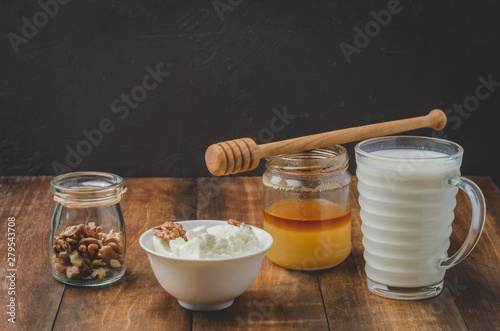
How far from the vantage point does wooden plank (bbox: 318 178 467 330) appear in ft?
3.46

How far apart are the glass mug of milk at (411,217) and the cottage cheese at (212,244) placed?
8.2 inches

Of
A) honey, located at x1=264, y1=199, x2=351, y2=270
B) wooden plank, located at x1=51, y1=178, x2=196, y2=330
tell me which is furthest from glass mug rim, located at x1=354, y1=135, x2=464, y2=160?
wooden plank, located at x1=51, y1=178, x2=196, y2=330

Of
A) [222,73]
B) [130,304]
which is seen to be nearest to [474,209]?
[130,304]

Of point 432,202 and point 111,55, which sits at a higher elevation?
point 111,55

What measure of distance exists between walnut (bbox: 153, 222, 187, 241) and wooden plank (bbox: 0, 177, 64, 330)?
0.68 ft

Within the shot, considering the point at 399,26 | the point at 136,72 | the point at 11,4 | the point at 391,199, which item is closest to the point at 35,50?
the point at 11,4

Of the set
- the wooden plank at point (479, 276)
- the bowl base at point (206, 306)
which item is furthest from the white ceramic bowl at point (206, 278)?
the wooden plank at point (479, 276)

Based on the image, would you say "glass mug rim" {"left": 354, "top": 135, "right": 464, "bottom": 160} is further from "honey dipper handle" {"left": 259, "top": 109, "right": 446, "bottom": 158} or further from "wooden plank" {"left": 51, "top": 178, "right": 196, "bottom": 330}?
"wooden plank" {"left": 51, "top": 178, "right": 196, "bottom": 330}

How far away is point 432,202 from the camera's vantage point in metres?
1.11

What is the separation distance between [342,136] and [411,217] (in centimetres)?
21

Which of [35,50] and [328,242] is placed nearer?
[328,242]

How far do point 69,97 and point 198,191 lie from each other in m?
0.48

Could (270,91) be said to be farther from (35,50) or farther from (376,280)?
(376,280)

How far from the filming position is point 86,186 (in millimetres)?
1277
